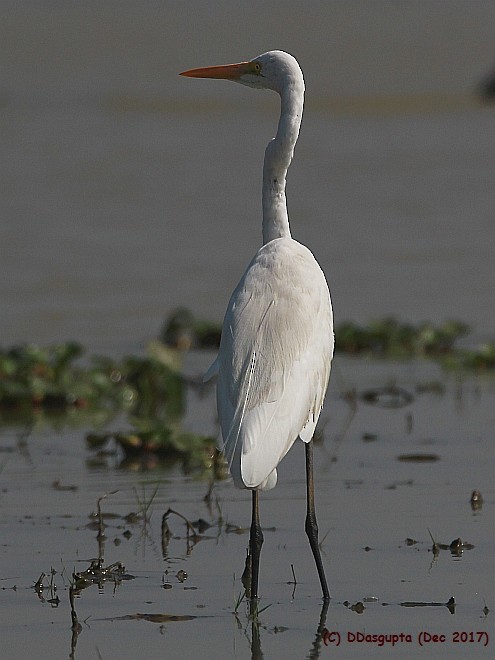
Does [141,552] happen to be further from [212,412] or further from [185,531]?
[212,412]

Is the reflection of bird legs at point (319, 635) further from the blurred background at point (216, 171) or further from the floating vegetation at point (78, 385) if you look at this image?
the blurred background at point (216, 171)

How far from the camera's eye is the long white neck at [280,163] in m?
6.09

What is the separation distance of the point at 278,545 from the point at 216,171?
13629 millimetres

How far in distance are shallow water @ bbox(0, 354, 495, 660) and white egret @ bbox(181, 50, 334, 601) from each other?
0.28 metres

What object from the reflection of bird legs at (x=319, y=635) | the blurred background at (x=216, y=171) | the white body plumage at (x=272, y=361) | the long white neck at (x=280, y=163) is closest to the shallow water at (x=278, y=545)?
the reflection of bird legs at (x=319, y=635)

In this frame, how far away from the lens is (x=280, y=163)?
616 centimetres

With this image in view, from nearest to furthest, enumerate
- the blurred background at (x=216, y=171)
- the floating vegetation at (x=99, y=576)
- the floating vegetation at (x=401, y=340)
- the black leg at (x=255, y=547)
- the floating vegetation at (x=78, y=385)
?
the floating vegetation at (x=99, y=576)
the black leg at (x=255, y=547)
the floating vegetation at (x=78, y=385)
the floating vegetation at (x=401, y=340)
the blurred background at (x=216, y=171)

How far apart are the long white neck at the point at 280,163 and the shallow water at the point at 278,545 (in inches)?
49.0

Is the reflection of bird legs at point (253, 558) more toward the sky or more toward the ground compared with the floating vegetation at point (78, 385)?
more toward the ground

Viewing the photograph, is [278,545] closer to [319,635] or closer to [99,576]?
[99,576]

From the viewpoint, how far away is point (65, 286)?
12.9 meters

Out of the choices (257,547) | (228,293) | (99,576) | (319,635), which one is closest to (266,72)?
(257,547)

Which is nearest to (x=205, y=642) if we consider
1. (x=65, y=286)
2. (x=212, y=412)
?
(x=212, y=412)

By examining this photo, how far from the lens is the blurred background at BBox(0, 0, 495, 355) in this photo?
41.1 feet
